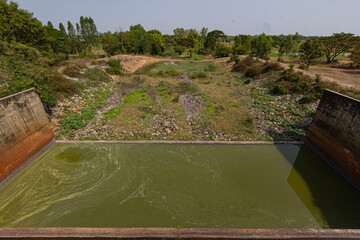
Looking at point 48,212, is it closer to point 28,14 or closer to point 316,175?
point 316,175

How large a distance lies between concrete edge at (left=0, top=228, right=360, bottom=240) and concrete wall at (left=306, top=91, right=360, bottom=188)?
3044mm

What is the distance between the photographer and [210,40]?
45375mm

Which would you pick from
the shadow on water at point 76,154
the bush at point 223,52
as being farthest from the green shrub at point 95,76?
the bush at point 223,52

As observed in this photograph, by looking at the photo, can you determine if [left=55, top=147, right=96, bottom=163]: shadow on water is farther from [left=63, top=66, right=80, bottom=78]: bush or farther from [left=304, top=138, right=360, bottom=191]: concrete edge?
[left=304, top=138, right=360, bottom=191]: concrete edge

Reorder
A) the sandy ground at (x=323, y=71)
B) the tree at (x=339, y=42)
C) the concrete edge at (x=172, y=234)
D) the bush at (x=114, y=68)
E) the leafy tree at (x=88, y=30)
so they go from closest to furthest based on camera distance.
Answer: the concrete edge at (x=172, y=234)
the sandy ground at (x=323, y=71)
the tree at (x=339, y=42)
the bush at (x=114, y=68)
the leafy tree at (x=88, y=30)

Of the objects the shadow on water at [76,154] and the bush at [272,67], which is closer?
the shadow on water at [76,154]

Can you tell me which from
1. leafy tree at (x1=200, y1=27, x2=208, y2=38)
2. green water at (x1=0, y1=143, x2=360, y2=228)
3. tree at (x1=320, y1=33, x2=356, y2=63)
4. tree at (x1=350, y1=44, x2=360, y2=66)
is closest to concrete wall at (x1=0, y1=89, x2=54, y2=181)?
green water at (x1=0, y1=143, x2=360, y2=228)

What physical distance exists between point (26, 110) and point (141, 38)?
3703 centimetres

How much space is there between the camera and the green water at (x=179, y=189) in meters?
5.02

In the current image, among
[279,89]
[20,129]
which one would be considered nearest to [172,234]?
[20,129]

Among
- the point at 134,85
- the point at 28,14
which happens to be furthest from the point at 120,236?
the point at 28,14

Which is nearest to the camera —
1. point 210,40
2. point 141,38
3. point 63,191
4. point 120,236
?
point 120,236

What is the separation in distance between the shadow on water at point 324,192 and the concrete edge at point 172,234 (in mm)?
977

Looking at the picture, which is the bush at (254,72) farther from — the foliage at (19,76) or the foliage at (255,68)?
the foliage at (19,76)
